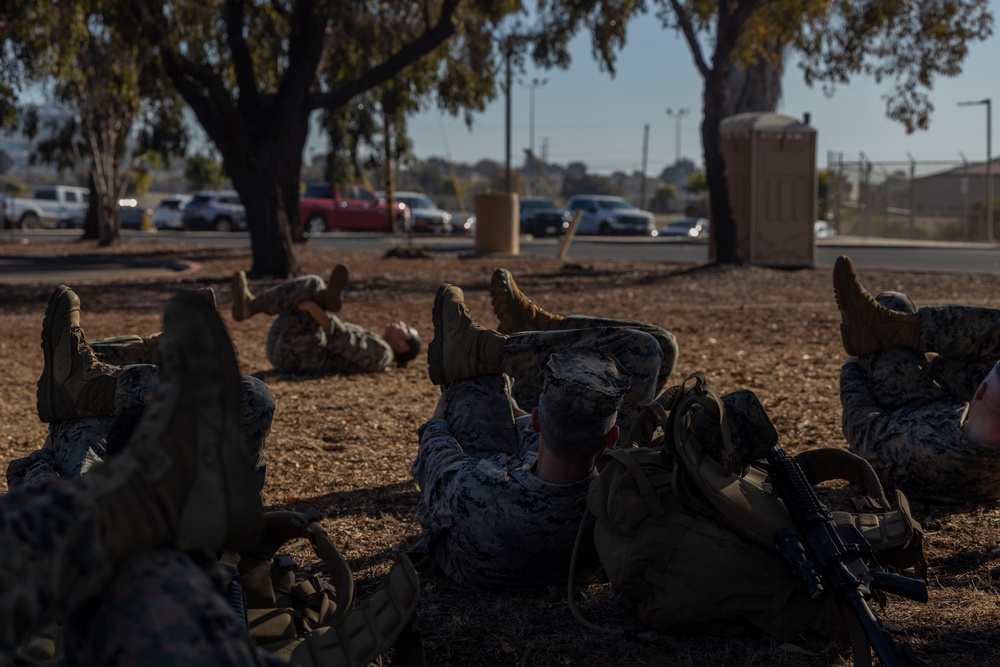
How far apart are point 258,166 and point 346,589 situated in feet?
41.9

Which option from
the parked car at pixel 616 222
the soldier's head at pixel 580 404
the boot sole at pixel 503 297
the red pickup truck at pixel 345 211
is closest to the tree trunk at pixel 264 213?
the boot sole at pixel 503 297

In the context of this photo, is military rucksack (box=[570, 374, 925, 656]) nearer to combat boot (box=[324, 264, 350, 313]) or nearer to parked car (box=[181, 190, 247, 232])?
combat boot (box=[324, 264, 350, 313])

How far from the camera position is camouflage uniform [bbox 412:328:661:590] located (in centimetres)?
338

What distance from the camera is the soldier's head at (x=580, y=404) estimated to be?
301cm

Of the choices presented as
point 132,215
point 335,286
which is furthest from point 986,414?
point 132,215

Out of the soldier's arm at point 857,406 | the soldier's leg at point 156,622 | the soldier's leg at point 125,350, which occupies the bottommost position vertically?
the soldier's arm at point 857,406

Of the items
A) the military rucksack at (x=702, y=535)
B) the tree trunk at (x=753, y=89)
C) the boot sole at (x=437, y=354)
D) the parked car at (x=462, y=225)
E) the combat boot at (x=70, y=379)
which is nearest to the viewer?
the military rucksack at (x=702, y=535)

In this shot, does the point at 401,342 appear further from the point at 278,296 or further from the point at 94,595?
the point at 94,595

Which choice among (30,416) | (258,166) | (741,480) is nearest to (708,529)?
(741,480)

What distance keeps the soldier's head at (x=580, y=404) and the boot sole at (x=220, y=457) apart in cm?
131

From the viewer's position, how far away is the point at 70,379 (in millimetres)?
3748

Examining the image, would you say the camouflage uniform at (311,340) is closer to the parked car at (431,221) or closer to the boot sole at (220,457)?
the boot sole at (220,457)

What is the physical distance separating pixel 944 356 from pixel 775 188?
45.4ft

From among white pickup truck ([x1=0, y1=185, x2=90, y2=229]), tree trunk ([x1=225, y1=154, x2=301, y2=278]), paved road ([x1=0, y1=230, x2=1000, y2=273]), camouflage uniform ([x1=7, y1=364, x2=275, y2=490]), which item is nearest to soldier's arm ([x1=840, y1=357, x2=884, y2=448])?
camouflage uniform ([x1=7, y1=364, x2=275, y2=490])
